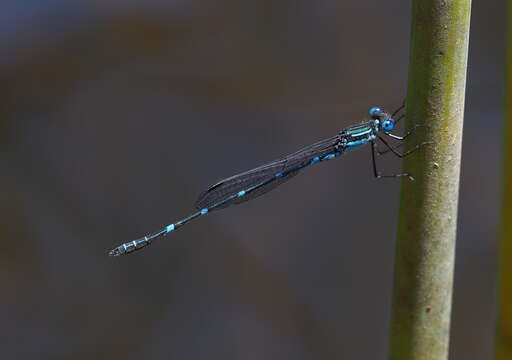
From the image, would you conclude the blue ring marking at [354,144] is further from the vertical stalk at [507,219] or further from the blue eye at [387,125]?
the vertical stalk at [507,219]

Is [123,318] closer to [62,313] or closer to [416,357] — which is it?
[62,313]

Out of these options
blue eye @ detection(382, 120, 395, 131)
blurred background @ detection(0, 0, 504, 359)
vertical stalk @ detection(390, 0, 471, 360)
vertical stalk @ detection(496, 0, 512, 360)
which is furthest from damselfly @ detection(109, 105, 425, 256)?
vertical stalk @ detection(390, 0, 471, 360)

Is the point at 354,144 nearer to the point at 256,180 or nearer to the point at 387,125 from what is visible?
the point at 387,125

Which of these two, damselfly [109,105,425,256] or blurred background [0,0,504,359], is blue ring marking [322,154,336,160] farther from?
blurred background [0,0,504,359]

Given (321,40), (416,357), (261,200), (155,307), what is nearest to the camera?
(416,357)

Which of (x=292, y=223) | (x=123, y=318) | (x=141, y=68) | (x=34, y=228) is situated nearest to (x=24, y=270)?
(x=34, y=228)

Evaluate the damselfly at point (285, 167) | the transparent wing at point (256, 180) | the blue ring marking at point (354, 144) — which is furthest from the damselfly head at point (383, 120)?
the transparent wing at point (256, 180)

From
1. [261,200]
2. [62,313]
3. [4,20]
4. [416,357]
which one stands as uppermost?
[4,20]
